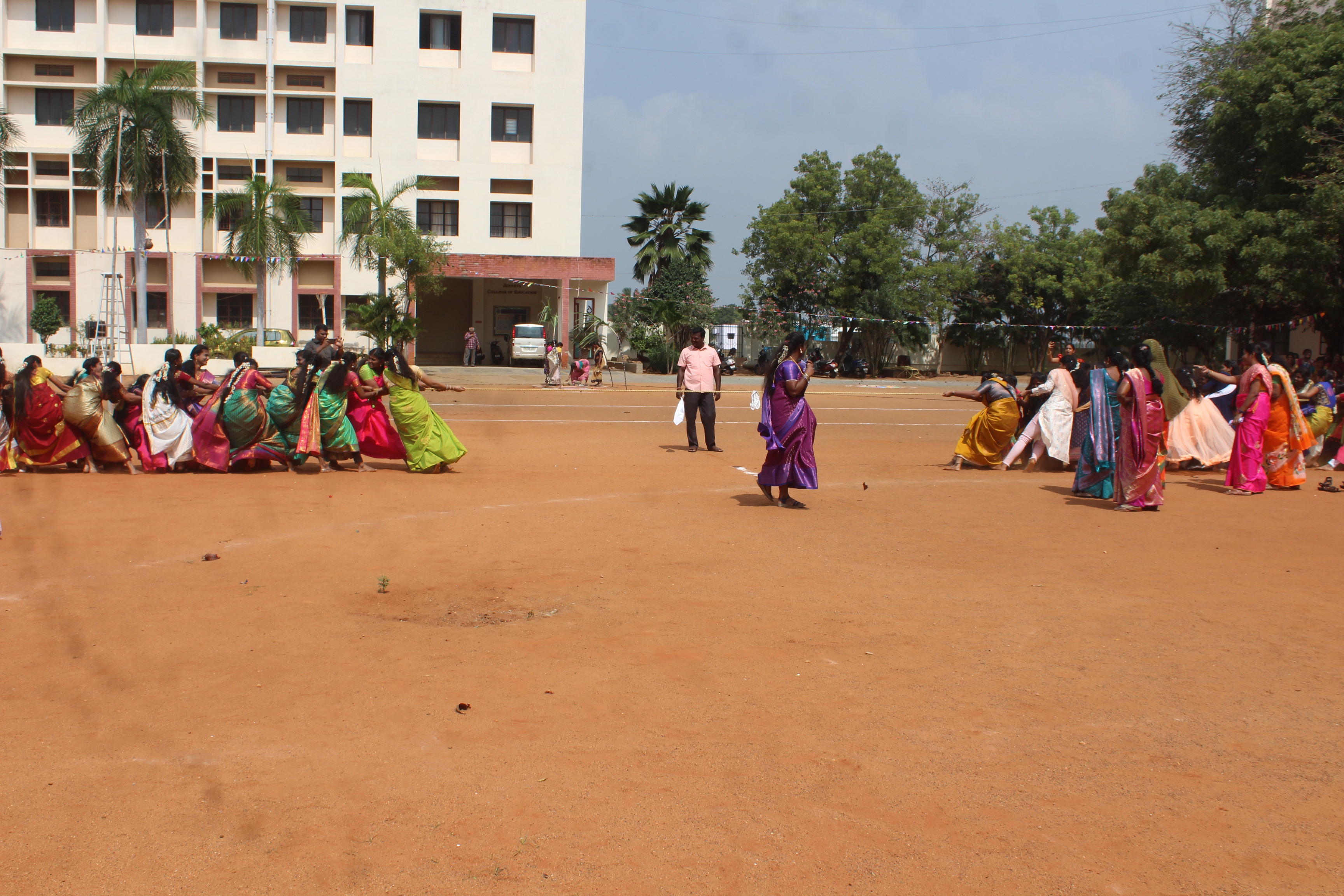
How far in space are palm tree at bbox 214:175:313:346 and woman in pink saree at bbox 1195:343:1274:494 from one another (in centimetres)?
3054

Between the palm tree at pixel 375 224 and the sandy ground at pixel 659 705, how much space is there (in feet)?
88.4

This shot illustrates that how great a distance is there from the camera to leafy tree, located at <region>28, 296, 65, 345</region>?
123 ft

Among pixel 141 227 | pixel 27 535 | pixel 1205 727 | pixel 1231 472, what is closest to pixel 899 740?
pixel 1205 727

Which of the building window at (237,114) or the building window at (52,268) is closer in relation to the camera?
the building window at (52,268)

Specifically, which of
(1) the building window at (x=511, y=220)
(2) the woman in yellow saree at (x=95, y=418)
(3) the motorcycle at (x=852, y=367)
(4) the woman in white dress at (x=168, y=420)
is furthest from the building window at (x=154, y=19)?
(4) the woman in white dress at (x=168, y=420)

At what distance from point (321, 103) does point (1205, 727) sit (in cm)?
4153

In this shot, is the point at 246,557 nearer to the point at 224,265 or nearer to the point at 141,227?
the point at 141,227

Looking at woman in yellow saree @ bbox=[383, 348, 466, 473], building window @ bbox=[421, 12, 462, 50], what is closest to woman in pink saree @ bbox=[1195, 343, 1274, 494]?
woman in yellow saree @ bbox=[383, 348, 466, 473]

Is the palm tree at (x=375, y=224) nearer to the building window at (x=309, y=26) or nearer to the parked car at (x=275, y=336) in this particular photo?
the parked car at (x=275, y=336)

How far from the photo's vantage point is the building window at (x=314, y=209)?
4056cm

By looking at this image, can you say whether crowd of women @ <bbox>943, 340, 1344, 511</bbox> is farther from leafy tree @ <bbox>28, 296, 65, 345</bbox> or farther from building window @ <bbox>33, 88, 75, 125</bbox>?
building window @ <bbox>33, 88, 75, 125</bbox>

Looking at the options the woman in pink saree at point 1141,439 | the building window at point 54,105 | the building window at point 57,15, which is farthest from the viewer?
the building window at point 54,105

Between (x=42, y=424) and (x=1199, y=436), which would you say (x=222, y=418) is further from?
(x=1199, y=436)

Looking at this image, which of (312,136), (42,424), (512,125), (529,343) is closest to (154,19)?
(312,136)
